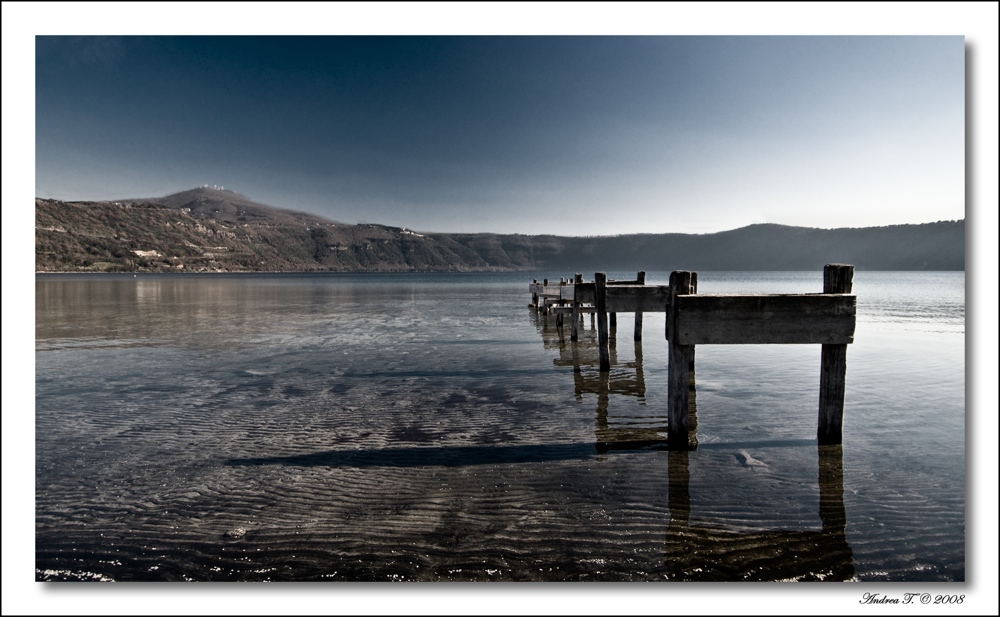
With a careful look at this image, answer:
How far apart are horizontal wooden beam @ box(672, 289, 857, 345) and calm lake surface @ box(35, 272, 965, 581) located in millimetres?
1670

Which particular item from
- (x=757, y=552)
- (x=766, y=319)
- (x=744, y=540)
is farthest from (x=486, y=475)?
→ (x=766, y=319)

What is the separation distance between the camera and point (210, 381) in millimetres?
13148

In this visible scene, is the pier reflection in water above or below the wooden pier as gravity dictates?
below

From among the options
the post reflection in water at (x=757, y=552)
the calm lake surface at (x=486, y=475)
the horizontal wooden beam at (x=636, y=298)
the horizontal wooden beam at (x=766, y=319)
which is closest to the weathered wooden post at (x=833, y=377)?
the horizontal wooden beam at (x=766, y=319)

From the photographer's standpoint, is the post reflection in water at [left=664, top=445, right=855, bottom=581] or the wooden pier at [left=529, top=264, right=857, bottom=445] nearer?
the post reflection in water at [left=664, top=445, right=855, bottom=581]

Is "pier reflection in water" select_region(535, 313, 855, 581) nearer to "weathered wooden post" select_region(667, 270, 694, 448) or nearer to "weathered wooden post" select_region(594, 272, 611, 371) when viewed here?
"weathered wooden post" select_region(667, 270, 694, 448)

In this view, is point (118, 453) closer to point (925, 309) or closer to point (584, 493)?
point (584, 493)

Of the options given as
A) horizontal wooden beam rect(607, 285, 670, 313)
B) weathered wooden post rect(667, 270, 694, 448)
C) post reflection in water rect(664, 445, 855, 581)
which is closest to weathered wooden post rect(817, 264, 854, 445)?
weathered wooden post rect(667, 270, 694, 448)

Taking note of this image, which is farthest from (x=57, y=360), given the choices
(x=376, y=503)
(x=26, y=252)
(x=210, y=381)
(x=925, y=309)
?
(x=925, y=309)

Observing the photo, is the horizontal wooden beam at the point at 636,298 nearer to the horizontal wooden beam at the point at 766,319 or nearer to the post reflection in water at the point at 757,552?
the horizontal wooden beam at the point at 766,319

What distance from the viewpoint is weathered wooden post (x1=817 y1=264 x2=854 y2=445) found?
723cm

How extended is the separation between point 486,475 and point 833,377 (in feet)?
15.9

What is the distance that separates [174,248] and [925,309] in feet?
686

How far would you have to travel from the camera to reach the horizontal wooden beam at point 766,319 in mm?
7078
